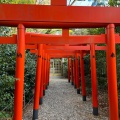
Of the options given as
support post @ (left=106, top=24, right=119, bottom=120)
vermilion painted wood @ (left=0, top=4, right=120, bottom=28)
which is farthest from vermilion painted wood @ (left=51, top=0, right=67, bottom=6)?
support post @ (left=106, top=24, right=119, bottom=120)

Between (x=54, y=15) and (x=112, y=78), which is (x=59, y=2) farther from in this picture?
(x=112, y=78)

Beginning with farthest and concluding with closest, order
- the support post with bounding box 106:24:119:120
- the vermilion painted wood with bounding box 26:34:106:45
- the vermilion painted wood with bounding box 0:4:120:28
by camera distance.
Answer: the vermilion painted wood with bounding box 26:34:106:45, the support post with bounding box 106:24:119:120, the vermilion painted wood with bounding box 0:4:120:28

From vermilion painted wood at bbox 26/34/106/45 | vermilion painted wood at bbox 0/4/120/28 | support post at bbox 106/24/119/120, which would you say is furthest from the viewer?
vermilion painted wood at bbox 26/34/106/45

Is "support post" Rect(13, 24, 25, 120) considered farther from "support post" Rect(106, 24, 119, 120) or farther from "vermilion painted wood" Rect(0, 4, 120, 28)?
"support post" Rect(106, 24, 119, 120)

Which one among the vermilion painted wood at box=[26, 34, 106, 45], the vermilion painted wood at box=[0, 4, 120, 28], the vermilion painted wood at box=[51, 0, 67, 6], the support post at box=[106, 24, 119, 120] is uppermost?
the vermilion painted wood at box=[51, 0, 67, 6]

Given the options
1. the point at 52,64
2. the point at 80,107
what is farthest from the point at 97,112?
the point at 52,64

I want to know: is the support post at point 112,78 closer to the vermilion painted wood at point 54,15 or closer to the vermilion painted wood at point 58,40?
the vermilion painted wood at point 54,15

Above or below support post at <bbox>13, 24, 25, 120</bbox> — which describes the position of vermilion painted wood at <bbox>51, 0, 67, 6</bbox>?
above

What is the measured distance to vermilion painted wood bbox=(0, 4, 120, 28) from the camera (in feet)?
13.0

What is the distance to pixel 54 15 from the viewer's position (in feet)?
13.2

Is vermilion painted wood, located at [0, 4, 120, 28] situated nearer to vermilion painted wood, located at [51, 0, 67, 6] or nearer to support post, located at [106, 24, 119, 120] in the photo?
vermilion painted wood, located at [51, 0, 67, 6]

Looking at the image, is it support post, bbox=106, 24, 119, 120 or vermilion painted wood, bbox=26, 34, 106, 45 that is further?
vermilion painted wood, bbox=26, 34, 106, 45

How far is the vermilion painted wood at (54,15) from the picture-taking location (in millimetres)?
3965

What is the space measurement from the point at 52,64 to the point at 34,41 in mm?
21639
